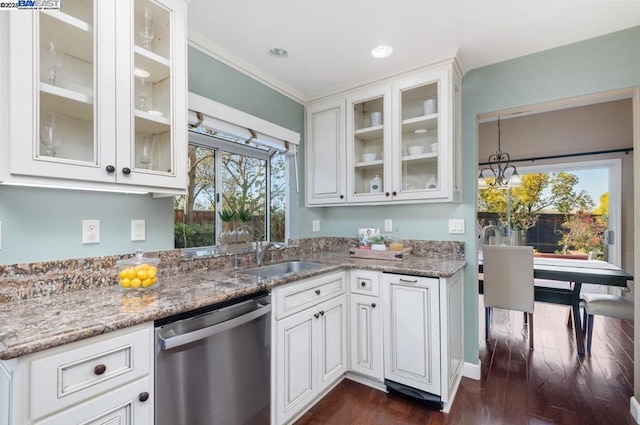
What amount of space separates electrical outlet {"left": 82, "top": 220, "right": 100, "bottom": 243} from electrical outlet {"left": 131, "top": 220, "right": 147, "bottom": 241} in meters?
0.16

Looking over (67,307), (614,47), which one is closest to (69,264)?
(67,307)

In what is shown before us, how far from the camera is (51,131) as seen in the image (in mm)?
1183

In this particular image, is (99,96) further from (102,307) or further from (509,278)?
(509,278)

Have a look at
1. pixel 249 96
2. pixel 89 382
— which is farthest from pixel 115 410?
pixel 249 96

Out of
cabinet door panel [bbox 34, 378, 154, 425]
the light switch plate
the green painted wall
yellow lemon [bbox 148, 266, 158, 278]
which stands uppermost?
the green painted wall

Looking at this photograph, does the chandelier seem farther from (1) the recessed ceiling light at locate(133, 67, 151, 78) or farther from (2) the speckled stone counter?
(1) the recessed ceiling light at locate(133, 67, 151, 78)

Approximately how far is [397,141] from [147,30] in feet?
5.98

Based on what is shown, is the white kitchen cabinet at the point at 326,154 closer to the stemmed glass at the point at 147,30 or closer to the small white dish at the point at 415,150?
the small white dish at the point at 415,150

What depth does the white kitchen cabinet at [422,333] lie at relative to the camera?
1.90 meters

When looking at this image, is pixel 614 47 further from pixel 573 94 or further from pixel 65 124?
pixel 65 124

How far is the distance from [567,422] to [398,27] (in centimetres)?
267

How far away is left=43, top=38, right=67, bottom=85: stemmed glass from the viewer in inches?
47.2

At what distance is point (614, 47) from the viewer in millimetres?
1977

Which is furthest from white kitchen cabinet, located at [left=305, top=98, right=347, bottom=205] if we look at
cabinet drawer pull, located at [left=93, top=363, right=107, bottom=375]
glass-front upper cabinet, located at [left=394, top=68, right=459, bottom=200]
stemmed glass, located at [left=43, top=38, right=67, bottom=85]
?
cabinet drawer pull, located at [left=93, top=363, right=107, bottom=375]
